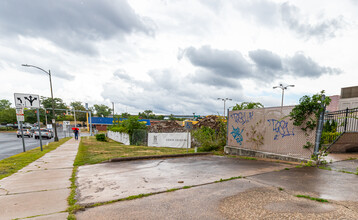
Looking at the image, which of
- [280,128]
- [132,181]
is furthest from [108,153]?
[280,128]

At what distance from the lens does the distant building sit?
2141 centimetres

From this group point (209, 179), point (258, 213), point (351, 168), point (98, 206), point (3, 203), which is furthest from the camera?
point (351, 168)

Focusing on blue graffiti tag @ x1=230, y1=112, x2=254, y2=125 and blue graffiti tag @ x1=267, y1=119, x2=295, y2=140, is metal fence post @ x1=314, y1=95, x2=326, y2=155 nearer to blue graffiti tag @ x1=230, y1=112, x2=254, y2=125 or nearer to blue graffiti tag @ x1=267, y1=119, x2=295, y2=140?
blue graffiti tag @ x1=267, y1=119, x2=295, y2=140

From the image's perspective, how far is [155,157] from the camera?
8.52 metres

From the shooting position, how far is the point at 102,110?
140500 millimetres

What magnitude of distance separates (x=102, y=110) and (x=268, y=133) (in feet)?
485

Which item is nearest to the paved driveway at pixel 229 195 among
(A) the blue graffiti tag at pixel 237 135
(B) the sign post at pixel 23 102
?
(A) the blue graffiti tag at pixel 237 135

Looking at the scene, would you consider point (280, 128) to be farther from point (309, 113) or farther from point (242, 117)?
point (242, 117)

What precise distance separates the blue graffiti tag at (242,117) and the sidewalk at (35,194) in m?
7.38

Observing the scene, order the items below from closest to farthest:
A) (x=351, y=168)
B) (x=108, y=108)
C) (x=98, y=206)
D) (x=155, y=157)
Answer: (x=98, y=206), (x=351, y=168), (x=155, y=157), (x=108, y=108)

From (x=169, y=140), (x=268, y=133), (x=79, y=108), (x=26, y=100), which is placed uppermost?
(x=79, y=108)

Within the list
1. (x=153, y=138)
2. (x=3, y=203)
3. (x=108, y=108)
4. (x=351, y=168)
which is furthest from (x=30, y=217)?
(x=108, y=108)

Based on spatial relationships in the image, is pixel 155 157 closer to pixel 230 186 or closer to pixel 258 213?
pixel 230 186

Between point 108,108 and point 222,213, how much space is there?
515 ft
